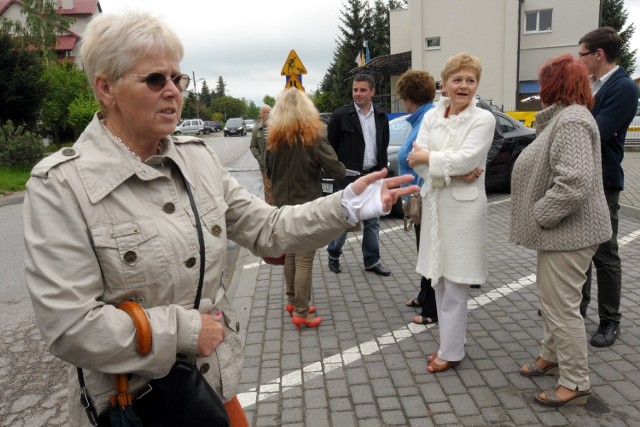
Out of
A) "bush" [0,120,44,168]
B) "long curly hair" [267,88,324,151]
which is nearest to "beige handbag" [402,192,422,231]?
"long curly hair" [267,88,324,151]

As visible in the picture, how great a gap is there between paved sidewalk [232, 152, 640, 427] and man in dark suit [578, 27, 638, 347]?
0.91 feet

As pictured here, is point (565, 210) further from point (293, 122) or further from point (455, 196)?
point (293, 122)

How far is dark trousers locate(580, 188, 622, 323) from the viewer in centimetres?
394

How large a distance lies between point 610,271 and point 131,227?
12.0 feet

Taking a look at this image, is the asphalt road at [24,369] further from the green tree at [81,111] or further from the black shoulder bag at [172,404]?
the green tree at [81,111]

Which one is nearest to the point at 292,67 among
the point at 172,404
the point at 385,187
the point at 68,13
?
the point at 385,187

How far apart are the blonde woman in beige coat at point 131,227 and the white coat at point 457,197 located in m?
1.75

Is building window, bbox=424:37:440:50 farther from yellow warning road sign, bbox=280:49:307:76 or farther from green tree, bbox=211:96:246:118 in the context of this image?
green tree, bbox=211:96:246:118

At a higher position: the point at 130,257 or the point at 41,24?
the point at 41,24

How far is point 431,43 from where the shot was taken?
31.1 meters

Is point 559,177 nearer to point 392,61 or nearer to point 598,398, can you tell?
point 598,398

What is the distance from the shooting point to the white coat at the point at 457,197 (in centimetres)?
350

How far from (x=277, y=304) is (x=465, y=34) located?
93.8 ft

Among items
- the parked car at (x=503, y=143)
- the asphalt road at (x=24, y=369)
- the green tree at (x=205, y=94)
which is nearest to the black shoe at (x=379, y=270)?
the asphalt road at (x=24, y=369)
